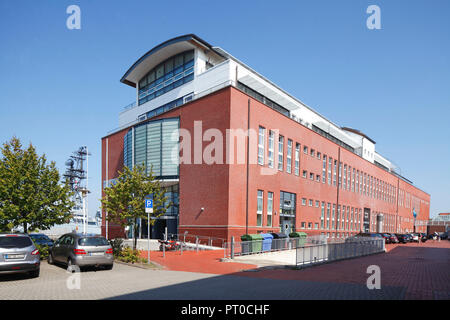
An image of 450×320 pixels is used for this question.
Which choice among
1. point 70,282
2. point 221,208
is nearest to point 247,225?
point 221,208

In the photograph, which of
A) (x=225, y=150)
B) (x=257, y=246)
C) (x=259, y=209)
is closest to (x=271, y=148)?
(x=259, y=209)

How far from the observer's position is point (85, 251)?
41.8 ft

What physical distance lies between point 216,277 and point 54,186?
10.3 metres

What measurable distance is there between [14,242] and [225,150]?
17218 mm

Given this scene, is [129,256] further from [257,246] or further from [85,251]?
[257,246]

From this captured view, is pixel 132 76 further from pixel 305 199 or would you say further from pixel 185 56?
pixel 305 199

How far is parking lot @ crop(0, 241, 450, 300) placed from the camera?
8750mm

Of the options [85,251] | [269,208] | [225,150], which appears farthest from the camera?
[269,208]

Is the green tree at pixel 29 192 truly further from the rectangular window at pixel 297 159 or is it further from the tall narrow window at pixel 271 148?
the rectangular window at pixel 297 159

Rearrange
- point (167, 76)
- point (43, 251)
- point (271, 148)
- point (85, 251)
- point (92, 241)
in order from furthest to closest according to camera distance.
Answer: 1. point (167, 76)
2. point (271, 148)
3. point (43, 251)
4. point (92, 241)
5. point (85, 251)

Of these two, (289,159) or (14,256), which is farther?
(289,159)

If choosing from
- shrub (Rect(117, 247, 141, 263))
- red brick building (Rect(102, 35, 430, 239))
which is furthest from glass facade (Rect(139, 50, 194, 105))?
shrub (Rect(117, 247, 141, 263))

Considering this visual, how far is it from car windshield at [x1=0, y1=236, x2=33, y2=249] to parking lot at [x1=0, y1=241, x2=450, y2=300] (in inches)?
41.6
